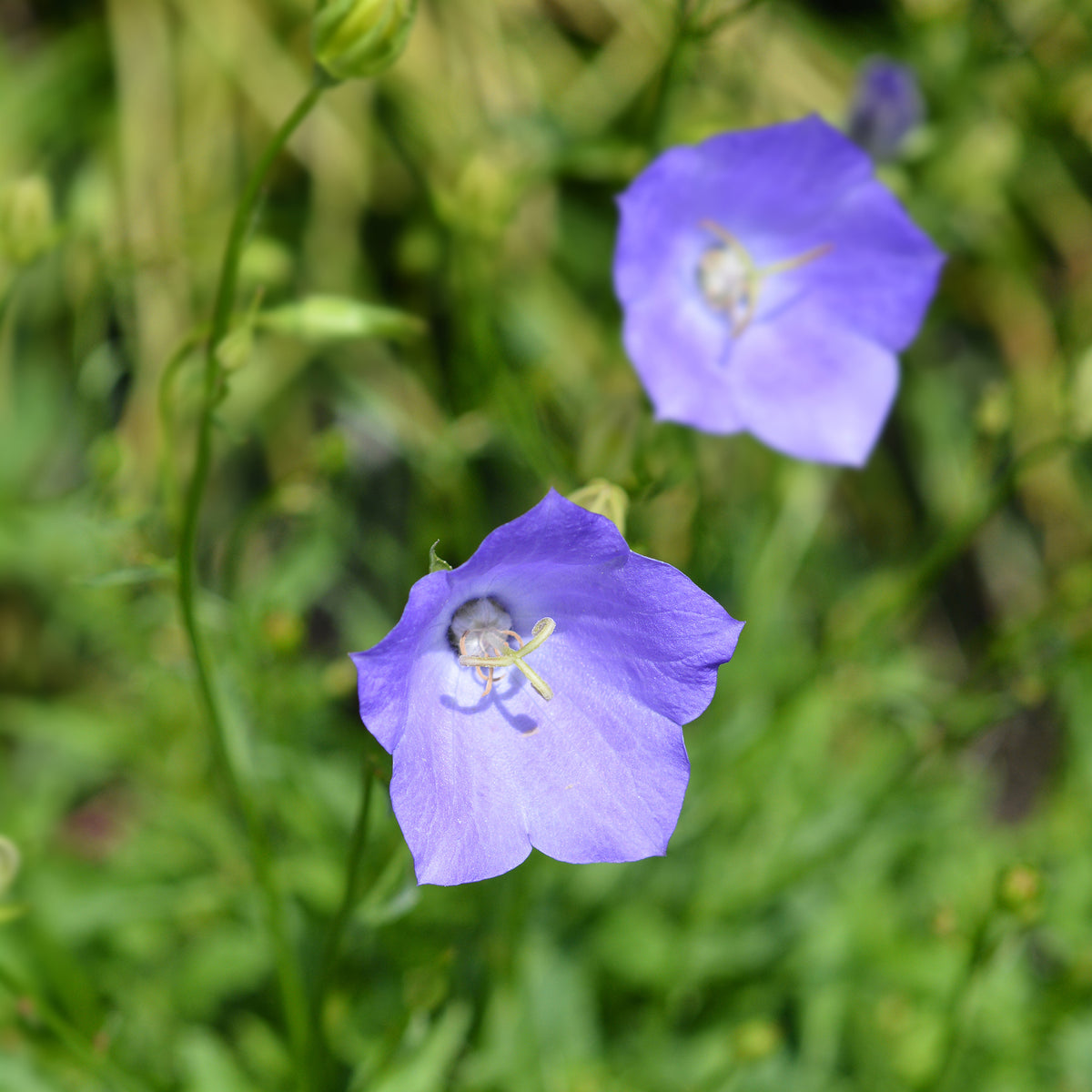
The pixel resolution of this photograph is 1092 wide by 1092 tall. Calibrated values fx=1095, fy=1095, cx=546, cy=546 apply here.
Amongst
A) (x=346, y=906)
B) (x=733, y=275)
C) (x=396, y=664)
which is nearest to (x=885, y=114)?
(x=733, y=275)

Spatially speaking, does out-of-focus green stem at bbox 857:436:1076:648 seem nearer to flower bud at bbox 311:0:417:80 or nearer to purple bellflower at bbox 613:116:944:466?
purple bellflower at bbox 613:116:944:466

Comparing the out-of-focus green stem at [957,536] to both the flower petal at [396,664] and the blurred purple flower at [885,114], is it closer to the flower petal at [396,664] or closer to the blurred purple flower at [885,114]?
the blurred purple flower at [885,114]

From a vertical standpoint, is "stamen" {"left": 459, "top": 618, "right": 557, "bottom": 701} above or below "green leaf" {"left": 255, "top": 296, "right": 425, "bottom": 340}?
below

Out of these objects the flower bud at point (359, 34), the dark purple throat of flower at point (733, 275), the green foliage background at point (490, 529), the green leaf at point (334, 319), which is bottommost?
the green foliage background at point (490, 529)

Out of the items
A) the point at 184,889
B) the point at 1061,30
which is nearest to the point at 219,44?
the point at 184,889

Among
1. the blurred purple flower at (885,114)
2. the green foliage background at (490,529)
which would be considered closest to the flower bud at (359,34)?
the green foliage background at (490,529)

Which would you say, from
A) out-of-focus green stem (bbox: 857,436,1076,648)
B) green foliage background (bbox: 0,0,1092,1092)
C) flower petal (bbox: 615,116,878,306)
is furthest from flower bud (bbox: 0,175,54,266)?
Answer: out-of-focus green stem (bbox: 857,436,1076,648)
